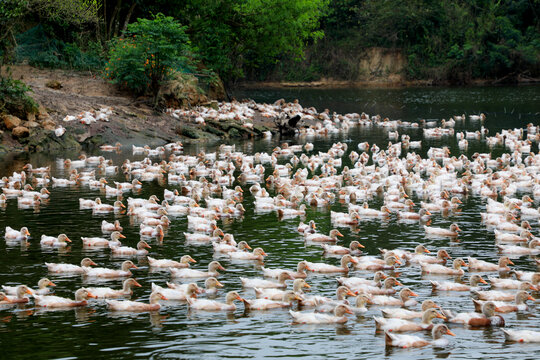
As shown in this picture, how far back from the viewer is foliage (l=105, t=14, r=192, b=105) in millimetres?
42750

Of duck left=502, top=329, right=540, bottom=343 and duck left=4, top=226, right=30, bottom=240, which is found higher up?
duck left=4, top=226, right=30, bottom=240

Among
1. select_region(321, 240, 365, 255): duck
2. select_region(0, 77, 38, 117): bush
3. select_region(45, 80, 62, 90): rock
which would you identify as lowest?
select_region(321, 240, 365, 255): duck

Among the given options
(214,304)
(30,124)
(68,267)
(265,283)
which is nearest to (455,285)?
(265,283)

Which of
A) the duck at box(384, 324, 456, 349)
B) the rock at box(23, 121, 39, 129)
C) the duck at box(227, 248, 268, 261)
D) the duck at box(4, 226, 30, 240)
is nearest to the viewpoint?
the duck at box(384, 324, 456, 349)

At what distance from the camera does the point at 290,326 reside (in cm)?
1355

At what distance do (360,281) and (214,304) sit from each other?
10.0 ft

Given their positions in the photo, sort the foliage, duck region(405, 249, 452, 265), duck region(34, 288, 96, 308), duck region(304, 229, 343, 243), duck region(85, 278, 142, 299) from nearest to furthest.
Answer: duck region(34, 288, 96, 308) → duck region(85, 278, 142, 299) → duck region(405, 249, 452, 265) → duck region(304, 229, 343, 243) → the foliage

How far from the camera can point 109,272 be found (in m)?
16.4

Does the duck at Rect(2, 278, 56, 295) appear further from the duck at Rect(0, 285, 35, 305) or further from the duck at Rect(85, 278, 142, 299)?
the duck at Rect(85, 278, 142, 299)

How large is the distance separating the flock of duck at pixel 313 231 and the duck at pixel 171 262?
0.10 feet

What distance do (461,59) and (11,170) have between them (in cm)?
6149

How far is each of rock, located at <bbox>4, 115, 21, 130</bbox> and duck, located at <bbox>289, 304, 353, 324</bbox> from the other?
27866mm

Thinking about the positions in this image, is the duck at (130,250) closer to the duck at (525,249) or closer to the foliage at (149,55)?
the duck at (525,249)

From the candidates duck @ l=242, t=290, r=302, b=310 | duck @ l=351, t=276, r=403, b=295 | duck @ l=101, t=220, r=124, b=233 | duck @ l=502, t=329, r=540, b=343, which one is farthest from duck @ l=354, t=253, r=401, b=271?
duck @ l=101, t=220, r=124, b=233
